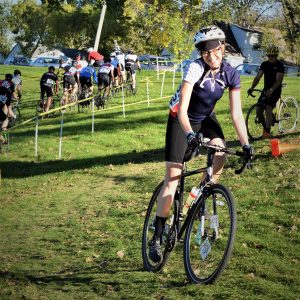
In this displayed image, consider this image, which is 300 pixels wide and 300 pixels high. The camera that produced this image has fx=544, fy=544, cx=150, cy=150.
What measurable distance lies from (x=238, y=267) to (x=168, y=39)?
36309 mm

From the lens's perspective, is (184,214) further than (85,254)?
No

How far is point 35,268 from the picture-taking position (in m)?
6.40

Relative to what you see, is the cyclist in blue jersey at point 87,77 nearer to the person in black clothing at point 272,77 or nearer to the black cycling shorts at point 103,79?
the black cycling shorts at point 103,79

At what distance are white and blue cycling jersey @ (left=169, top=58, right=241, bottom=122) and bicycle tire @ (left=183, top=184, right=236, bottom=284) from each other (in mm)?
886

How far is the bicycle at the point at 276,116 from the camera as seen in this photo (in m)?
13.5

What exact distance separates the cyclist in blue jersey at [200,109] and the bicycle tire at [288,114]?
8813mm

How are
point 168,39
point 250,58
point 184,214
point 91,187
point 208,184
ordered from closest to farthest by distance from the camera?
point 208,184 < point 184,214 < point 91,187 < point 168,39 < point 250,58

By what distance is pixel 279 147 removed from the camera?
11.5 metres

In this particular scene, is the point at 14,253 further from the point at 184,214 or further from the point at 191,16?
the point at 191,16

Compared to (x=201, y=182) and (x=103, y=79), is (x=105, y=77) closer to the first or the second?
(x=103, y=79)

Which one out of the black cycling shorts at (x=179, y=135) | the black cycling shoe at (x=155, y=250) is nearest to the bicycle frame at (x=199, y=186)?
the black cycling shorts at (x=179, y=135)

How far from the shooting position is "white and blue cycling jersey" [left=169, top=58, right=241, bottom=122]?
5.08m

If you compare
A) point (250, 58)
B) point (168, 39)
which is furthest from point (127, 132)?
point (250, 58)

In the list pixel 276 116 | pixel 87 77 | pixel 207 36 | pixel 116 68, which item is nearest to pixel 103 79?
pixel 87 77
